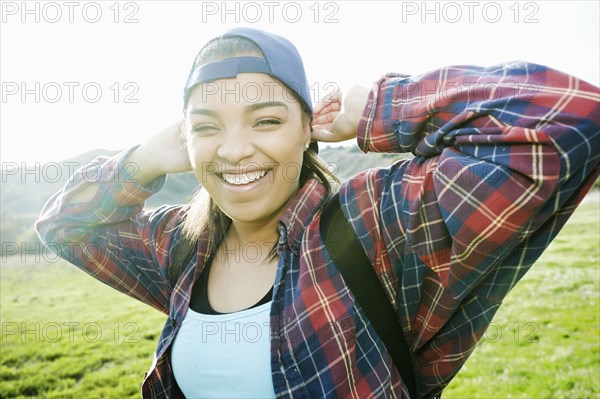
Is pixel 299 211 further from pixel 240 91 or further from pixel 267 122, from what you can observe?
pixel 240 91

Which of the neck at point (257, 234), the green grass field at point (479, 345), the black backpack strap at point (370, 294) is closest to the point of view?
the black backpack strap at point (370, 294)

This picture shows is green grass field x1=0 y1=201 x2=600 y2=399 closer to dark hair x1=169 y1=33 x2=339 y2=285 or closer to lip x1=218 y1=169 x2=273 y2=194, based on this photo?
dark hair x1=169 y1=33 x2=339 y2=285

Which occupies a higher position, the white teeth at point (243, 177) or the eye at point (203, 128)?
the eye at point (203, 128)

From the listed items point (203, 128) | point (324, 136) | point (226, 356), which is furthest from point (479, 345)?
point (203, 128)

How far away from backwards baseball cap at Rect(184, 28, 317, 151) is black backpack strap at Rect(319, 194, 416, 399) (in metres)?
0.80

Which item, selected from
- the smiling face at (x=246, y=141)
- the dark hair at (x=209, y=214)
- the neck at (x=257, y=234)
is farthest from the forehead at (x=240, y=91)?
the neck at (x=257, y=234)

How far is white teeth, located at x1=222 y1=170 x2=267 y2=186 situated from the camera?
2033 millimetres

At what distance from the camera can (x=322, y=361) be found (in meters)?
1.66

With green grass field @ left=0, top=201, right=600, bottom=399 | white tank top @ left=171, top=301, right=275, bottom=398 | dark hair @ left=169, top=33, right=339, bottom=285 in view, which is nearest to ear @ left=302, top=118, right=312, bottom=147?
dark hair @ left=169, top=33, right=339, bottom=285

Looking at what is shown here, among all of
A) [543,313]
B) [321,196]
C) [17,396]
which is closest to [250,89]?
[321,196]

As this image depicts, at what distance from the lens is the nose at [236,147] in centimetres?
196

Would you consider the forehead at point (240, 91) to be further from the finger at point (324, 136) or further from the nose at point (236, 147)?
the finger at point (324, 136)

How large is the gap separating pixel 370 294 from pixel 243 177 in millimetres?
803

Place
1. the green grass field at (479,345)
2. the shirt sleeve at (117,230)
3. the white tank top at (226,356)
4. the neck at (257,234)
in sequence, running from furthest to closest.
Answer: the green grass field at (479,345), the shirt sleeve at (117,230), the neck at (257,234), the white tank top at (226,356)
